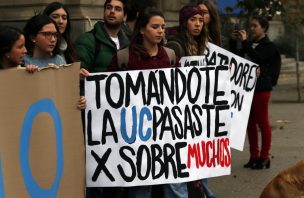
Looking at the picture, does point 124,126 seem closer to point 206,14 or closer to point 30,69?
point 30,69

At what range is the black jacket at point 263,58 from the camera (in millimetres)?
7613

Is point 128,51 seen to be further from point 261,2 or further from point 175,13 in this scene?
point 175,13

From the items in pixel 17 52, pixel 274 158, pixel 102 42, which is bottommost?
pixel 274 158

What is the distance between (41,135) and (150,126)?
93 cm

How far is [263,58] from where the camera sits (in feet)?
25.2

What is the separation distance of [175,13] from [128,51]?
13.0 meters

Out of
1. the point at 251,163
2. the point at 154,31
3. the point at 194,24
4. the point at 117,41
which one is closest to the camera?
the point at 154,31

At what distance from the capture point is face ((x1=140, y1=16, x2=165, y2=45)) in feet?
16.2

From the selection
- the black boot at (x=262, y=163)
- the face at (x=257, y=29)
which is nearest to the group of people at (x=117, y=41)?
the face at (x=257, y=29)

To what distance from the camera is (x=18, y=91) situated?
4074mm

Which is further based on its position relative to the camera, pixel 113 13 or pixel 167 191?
pixel 113 13

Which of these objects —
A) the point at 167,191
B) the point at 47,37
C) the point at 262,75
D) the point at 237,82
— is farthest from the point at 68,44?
the point at 262,75

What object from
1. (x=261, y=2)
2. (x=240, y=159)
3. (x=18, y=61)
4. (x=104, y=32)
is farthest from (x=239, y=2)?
(x=18, y=61)

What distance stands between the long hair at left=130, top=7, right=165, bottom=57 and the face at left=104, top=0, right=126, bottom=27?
11.0 inches
